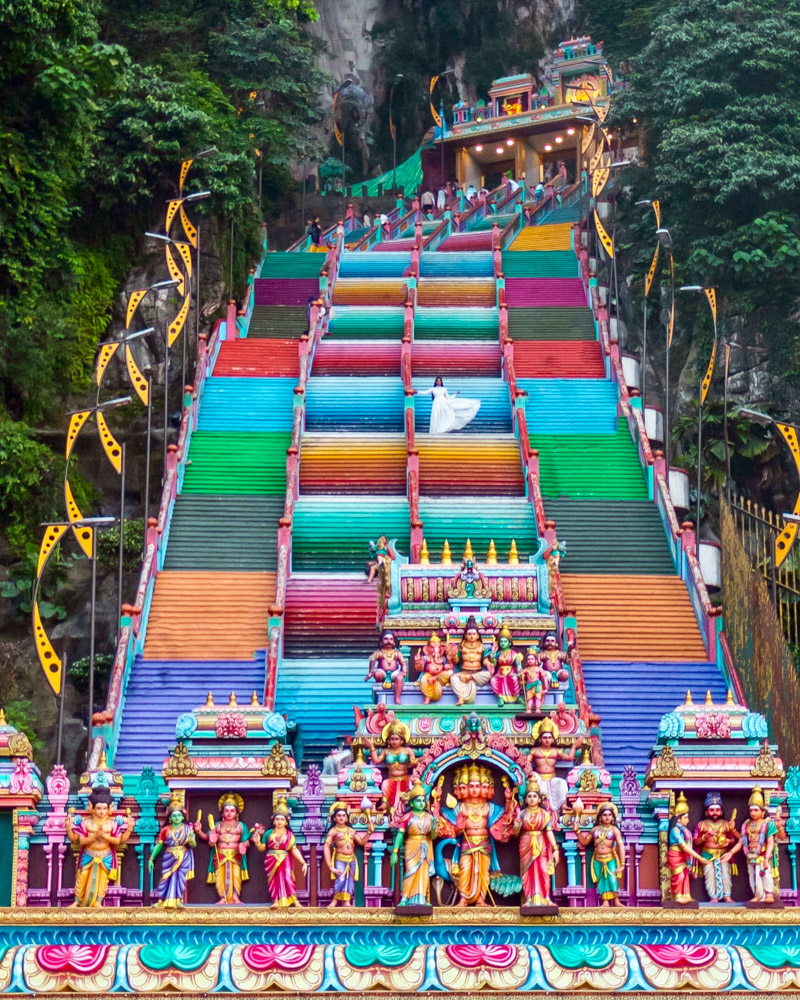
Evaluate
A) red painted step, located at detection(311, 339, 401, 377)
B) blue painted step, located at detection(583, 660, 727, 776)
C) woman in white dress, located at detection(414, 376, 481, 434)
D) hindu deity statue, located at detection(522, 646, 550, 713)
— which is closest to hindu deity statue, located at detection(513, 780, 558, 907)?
hindu deity statue, located at detection(522, 646, 550, 713)

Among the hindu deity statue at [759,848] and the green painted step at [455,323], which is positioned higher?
the green painted step at [455,323]

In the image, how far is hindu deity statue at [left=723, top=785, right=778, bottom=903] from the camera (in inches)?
788

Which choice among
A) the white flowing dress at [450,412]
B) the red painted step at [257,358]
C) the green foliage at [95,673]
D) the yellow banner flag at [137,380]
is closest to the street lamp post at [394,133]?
the red painted step at [257,358]

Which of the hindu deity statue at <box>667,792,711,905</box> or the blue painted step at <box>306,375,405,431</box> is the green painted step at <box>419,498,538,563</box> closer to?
the blue painted step at <box>306,375,405,431</box>

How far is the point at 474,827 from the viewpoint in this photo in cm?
2023

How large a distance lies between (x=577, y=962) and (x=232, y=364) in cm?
2543

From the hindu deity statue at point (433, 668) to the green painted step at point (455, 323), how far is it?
1920 cm

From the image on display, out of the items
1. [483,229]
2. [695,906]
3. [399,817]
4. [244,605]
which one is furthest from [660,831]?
[483,229]

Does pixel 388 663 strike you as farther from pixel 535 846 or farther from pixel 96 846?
pixel 96 846

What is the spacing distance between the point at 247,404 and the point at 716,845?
21.6 meters

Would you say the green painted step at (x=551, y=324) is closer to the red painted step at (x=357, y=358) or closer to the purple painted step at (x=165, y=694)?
the red painted step at (x=357, y=358)

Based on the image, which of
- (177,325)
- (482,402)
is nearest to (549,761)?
(482,402)

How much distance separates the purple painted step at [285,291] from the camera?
48.6m

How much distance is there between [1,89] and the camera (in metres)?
37.2
